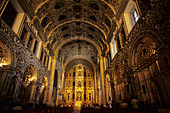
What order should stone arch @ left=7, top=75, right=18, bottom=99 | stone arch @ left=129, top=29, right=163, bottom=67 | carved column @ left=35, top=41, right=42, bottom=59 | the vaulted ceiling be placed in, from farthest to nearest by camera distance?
1. carved column @ left=35, top=41, right=42, bottom=59
2. the vaulted ceiling
3. stone arch @ left=7, top=75, right=18, bottom=99
4. stone arch @ left=129, top=29, right=163, bottom=67

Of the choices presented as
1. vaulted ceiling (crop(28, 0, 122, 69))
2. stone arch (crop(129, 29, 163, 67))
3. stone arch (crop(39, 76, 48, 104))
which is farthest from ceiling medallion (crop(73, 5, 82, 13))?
stone arch (crop(39, 76, 48, 104))

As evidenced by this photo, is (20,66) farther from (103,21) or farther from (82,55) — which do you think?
(82,55)

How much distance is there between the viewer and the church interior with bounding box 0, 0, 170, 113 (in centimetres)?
470

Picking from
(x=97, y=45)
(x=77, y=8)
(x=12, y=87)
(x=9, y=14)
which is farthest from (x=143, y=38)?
(x=97, y=45)

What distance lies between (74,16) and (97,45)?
255 inches

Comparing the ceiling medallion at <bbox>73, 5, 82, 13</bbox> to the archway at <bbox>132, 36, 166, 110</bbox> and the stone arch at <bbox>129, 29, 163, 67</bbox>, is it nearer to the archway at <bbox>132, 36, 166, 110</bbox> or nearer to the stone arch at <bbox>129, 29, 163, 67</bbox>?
the stone arch at <bbox>129, 29, 163, 67</bbox>

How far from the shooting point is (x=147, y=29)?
527 cm

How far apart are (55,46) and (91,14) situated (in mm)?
8030

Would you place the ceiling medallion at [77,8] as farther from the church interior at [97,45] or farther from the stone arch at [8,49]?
the stone arch at [8,49]

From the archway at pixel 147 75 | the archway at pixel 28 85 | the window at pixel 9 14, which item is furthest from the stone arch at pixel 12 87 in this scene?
the archway at pixel 147 75

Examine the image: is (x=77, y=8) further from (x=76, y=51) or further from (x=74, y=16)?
(x=76, y=51)

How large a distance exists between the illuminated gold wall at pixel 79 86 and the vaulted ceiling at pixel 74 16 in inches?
600

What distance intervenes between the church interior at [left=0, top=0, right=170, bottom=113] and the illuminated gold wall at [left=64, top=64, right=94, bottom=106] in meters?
14.5

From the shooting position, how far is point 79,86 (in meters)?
29.1
